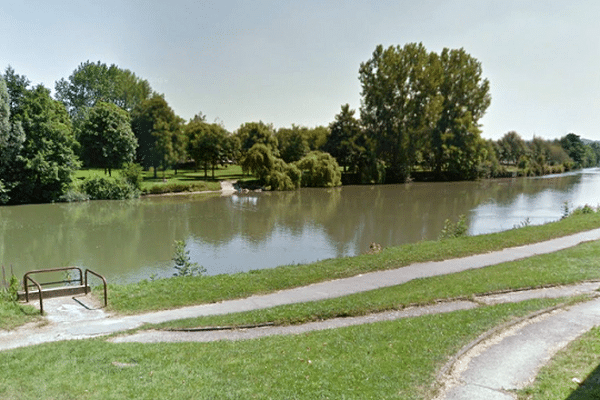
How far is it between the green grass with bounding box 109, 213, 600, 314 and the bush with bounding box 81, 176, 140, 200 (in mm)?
34163

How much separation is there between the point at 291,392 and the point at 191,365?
2.04 meters

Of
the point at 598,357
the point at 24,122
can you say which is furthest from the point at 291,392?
the point at 24,122

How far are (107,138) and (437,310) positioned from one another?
49365 millimetres

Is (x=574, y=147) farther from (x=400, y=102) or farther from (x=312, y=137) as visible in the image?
(x=312, y=137)

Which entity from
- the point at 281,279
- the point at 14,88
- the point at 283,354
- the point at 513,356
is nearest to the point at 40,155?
the point at 14,88

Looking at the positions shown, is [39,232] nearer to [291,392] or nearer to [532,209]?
[291,392]

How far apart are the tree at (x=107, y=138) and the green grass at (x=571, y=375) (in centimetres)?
5129

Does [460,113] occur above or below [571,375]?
above

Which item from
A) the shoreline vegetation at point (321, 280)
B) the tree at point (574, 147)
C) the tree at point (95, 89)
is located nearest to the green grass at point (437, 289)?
the shoreline vegetation at point (321, 280)

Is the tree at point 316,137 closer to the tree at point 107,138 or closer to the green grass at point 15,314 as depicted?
the tree at point 107,138

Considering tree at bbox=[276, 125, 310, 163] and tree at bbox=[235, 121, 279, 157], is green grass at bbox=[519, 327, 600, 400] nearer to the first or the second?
tree at bbox=[235, 121, 279, 157]

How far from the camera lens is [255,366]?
728 centimetres

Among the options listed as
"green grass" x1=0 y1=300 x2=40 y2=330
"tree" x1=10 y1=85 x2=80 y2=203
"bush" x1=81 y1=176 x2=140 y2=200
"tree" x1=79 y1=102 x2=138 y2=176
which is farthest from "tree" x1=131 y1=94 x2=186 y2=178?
"green grass" x1=0 y1=300 x2=40 y2=330

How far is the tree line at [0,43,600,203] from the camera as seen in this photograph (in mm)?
41750
